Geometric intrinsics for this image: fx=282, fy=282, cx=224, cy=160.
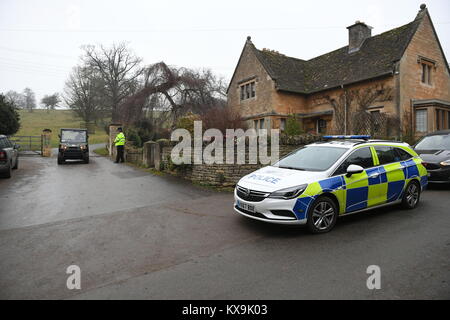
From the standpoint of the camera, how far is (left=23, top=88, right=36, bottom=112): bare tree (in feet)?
265

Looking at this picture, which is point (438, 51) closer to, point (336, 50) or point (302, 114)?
point (336, 50)

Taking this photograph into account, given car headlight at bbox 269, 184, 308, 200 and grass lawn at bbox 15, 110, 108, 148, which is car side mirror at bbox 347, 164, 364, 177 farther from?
grass lawn at bbox 15, 110, 108, 148

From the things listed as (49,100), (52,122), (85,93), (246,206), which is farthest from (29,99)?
(246,206)

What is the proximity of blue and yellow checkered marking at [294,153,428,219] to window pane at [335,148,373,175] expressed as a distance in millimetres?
138

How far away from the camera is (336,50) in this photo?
25.2m

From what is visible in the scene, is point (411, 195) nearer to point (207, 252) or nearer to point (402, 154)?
point (402, 154)

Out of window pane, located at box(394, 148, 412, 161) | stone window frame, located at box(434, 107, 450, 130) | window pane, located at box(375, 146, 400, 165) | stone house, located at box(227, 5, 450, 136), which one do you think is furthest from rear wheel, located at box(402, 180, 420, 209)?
stone window frame, located at box(434, 107, 450, 130)

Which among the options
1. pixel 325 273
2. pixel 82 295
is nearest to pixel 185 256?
pixel 82 295

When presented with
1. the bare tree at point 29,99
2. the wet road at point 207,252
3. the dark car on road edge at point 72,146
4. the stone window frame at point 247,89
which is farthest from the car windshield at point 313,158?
the bare tree at point 29,99

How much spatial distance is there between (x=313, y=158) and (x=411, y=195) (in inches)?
108

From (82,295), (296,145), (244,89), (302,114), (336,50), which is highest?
(336,50)

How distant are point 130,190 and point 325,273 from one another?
23.9ft

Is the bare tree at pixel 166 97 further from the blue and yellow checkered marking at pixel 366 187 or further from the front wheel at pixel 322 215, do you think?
the front wheel at pixel 322 215

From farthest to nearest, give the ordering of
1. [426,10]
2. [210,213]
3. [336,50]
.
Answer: [336,50] → [426,10] → [210,213]
